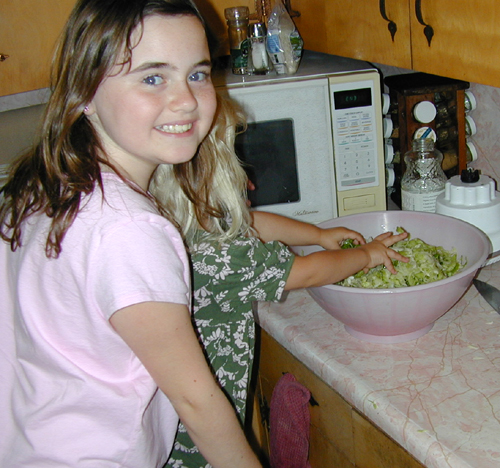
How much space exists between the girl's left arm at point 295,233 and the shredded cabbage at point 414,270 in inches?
4.0

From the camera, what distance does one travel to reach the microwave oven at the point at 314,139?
1239 mm

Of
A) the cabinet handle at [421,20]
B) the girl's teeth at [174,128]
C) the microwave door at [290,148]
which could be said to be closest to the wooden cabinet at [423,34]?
the cabinet handle at [421,20]

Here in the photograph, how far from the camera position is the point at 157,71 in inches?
29.0

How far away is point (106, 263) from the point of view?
0.67m

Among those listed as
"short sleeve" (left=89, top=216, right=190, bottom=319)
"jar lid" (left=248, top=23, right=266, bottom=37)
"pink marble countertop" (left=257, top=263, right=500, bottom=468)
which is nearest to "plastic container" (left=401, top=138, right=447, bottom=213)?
"pink marble countertop" (left=257, top=263, right=500, bottom=468)

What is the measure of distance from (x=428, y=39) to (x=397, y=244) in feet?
1.22

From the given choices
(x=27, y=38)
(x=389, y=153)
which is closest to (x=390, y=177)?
(x=389, y=153)

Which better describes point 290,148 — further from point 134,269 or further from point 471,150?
point 134,269

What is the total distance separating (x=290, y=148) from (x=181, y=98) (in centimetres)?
55

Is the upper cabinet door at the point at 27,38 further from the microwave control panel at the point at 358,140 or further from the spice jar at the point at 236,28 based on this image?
the microwave control panel at the point at 358,140

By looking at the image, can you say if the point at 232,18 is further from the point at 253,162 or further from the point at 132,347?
the point at 132,347

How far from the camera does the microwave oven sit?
1.24 metres

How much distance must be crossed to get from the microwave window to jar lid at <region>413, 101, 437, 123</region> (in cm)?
30

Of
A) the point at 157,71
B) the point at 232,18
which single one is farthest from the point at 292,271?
the point at 232,18
